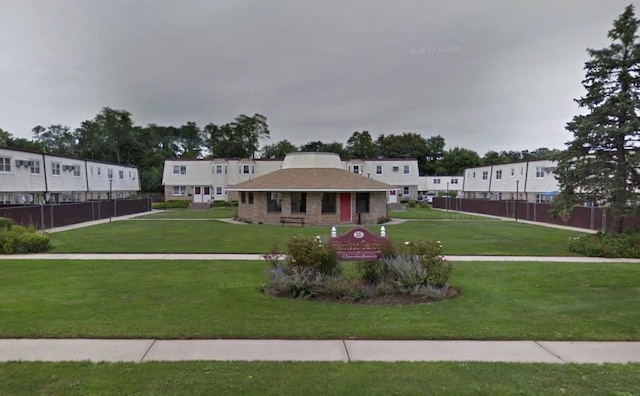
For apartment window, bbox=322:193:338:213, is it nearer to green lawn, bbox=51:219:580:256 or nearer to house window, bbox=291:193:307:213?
house window, bbox=291:193:307:213

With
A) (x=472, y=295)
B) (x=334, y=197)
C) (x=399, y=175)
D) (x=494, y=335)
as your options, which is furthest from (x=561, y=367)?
(x=399, y=175)

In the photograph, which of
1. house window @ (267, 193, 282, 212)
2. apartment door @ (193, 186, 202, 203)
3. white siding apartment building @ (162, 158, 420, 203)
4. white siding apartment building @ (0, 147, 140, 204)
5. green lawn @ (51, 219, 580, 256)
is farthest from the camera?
apartment door @ (193, 186, 202, 203)

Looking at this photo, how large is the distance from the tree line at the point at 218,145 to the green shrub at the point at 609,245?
62.0 meters

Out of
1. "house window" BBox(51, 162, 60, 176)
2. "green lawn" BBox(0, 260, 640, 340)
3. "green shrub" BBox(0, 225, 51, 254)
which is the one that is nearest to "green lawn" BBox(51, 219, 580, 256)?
"green shrub" BBox(0, 225, 51, 254)

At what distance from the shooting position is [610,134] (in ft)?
53.7

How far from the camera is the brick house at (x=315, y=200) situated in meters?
30.5

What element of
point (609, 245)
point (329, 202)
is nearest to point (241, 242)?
point (329, 202)

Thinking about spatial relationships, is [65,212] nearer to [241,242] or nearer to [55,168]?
[55,168]

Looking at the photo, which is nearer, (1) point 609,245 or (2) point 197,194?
(1) point 609,245

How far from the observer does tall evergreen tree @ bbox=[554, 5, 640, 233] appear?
637 inches

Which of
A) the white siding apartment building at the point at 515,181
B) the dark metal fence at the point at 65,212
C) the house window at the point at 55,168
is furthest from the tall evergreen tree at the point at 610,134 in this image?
the house window at the point at 55,168

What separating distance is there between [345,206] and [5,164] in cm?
2600

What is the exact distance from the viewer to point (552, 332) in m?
6.50

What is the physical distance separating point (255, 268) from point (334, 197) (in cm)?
1932
